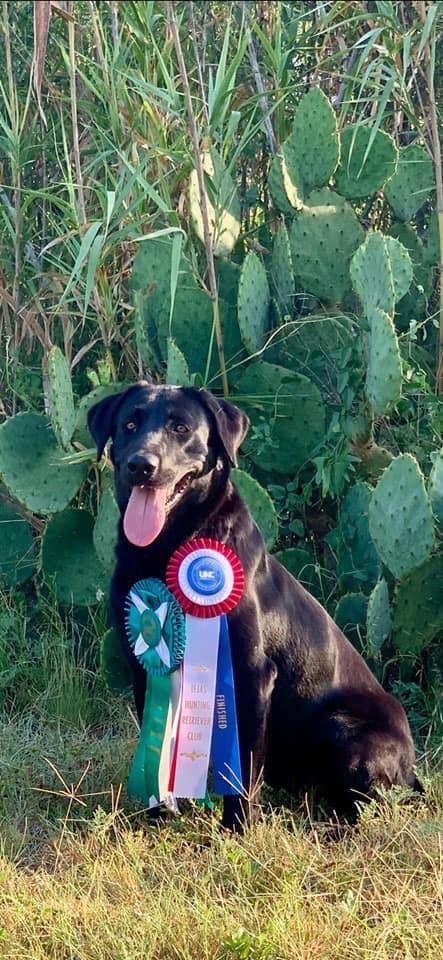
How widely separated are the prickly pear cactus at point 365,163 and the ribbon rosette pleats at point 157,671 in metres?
2.23

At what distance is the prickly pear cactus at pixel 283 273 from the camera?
15.2 feet

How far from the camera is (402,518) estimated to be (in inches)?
157

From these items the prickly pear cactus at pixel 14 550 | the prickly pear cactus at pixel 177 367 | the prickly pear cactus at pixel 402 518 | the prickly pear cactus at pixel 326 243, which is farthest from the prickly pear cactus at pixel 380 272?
the prickly pear cactus at pixel 14 550

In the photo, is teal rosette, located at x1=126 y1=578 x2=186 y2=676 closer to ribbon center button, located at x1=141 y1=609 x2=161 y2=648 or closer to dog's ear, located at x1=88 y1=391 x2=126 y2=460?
ribbon center button, located at x1=141 y1=609 x2=161 y2=648

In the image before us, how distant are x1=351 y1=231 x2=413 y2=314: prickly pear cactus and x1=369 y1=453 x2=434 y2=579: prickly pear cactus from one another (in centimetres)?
63

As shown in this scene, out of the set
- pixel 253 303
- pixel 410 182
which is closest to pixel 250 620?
pixel 253 303

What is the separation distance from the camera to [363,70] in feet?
17.2

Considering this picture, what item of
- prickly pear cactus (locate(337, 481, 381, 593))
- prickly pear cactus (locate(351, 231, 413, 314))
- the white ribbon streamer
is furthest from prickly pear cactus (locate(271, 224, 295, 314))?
the white ribbon streamer

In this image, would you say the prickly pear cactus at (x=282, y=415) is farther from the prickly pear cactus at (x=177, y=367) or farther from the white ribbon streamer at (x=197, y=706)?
the white ribbon streamer at (x=197, y=706)

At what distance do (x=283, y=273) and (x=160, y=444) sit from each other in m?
1.58

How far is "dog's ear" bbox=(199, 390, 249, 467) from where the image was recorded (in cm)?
347

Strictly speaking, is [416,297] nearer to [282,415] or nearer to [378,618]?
[282,415]

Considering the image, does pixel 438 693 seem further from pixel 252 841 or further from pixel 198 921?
pixel 198 921

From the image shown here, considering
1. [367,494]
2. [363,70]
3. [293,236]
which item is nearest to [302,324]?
[293,236]
